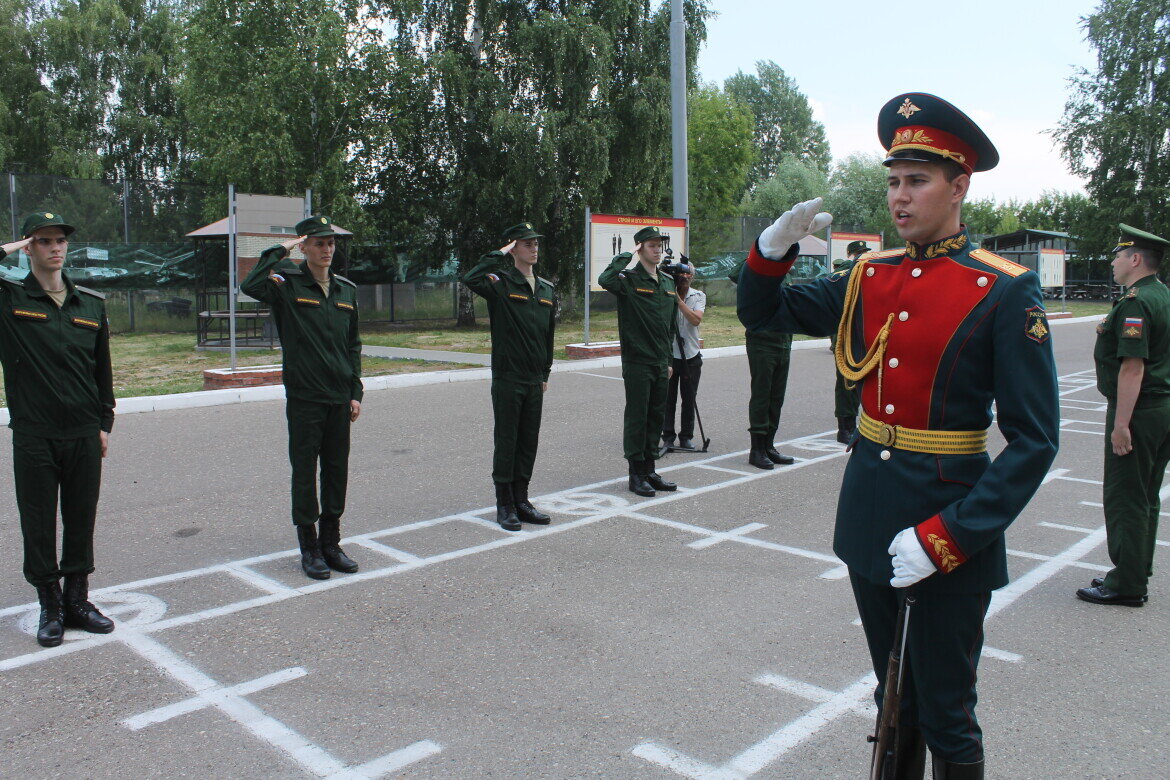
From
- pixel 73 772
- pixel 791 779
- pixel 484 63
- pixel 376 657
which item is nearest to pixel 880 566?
pixel 791 779

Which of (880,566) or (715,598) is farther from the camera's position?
(715,598)

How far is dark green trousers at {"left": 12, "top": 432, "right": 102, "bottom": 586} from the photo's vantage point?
445cm

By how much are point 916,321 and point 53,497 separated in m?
4.03

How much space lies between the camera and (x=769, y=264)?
2.68 m

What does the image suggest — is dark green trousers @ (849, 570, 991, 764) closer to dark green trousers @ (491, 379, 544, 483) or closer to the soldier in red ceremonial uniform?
the soldier in red ceremonial uniform

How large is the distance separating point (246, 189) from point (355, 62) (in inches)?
173

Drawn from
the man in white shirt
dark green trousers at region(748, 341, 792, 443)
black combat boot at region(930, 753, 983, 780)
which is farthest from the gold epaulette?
the man in white shirt

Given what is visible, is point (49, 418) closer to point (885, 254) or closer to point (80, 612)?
point (80, 612)

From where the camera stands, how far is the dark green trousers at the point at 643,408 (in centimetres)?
753

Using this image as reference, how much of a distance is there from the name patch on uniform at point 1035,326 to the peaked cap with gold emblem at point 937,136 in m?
0.43

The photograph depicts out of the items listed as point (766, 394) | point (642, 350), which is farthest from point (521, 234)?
point (766, 394)

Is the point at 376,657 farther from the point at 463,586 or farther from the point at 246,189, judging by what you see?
the point at 246,189

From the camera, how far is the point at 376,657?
4.26 metres

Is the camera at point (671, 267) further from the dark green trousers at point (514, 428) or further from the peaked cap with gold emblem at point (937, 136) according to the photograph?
the peaked cap with gold emblem at point (937, 136)
